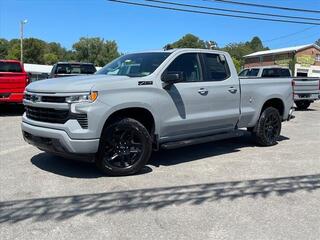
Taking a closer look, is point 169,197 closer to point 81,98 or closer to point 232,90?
point 81,98

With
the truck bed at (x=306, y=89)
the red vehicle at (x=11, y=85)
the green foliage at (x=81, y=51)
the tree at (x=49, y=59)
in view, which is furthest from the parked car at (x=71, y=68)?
the tree at (x=49, y=59)

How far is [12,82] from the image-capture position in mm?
14852

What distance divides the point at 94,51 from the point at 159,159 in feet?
312

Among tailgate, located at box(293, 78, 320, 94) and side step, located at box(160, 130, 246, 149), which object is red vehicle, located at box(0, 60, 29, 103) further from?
tailgate, located at box(293, 78, 320, 94)

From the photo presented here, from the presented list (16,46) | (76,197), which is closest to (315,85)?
(76,197)

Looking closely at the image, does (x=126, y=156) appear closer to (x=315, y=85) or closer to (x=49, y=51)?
(x=315, y=85)

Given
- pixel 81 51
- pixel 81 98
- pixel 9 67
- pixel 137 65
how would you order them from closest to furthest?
pixel 81 98 < pixel 137 65 < pixel 9 67 < pixel 81 51

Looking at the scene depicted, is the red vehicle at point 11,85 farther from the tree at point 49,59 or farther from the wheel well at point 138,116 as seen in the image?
the tree at point 49,59

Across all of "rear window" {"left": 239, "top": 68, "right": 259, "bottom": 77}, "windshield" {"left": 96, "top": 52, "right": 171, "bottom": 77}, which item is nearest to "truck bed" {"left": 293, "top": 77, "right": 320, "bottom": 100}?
"rear window" {"left": 239, "top": 68, "right": 259, "bottom": 77}

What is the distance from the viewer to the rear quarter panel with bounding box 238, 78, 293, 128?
8883 millimetres

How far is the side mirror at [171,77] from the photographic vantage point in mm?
7133

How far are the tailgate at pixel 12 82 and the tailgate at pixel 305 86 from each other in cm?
1151

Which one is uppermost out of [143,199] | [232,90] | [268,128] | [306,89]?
[232,90]

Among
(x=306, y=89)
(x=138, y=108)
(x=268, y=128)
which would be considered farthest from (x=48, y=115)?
(x=306, y=89)
